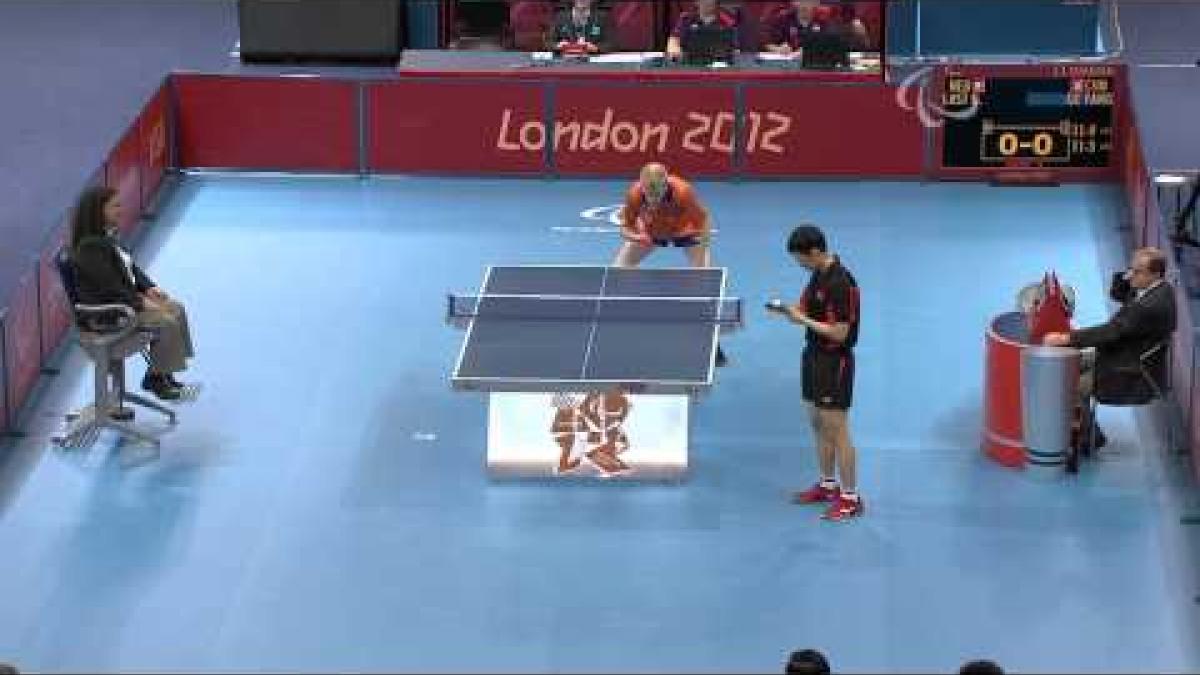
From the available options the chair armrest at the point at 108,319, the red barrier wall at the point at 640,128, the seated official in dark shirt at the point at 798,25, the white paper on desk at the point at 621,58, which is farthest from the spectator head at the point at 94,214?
the seated official in dark shirt at the point at 798,25

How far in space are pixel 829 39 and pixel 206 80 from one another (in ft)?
20.2

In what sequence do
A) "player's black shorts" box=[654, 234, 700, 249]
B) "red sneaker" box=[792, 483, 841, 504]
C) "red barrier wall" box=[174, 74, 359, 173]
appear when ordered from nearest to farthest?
"red sneaker" box=[792, 483, 841, 504] → "player's black shorts" box=[654, 234, 700, 249] → "red barrier wall" box=[174, 74, 359, 173]

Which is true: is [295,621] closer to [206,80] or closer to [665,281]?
[665,281]

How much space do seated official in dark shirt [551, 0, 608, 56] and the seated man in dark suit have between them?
1046cm

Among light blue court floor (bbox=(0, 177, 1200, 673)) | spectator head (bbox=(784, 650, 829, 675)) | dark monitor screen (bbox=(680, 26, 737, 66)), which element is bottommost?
light blue court floor (bbox=(0, 177, 1200, 673))

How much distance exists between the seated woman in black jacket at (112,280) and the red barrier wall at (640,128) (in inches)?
287

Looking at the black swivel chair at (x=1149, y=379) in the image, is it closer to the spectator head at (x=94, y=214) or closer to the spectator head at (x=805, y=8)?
the spectator head at (x=94, y=214)

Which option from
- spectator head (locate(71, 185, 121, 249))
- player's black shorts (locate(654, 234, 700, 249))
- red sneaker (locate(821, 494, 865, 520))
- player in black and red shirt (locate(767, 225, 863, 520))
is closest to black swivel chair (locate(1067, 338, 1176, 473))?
red sneaker (locate(821, 494, 865, 520))

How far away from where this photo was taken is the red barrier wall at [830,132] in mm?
26484

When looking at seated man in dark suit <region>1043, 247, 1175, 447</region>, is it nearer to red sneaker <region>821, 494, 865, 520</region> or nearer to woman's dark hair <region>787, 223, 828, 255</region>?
red sneaker <region>821, 494, 865, 520</region>

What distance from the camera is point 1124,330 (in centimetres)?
1894

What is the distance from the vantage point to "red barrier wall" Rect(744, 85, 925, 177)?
26.5 meters

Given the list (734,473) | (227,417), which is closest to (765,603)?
(734,473)

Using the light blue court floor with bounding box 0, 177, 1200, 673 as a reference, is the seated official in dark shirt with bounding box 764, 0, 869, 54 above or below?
above
